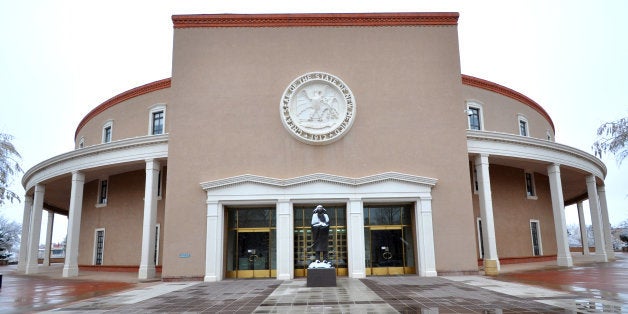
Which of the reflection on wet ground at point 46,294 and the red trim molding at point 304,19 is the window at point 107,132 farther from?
the reflection on wet ground at point 46,294

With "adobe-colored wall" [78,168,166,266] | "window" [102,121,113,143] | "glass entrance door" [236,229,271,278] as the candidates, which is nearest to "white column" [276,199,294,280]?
"glass entrance door" [236,229,271,278]

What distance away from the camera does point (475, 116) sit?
87.0 ft

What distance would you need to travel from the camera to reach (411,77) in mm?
20453

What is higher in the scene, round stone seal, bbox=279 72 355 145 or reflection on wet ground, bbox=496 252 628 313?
round stone seal, bbox=279 72 355 145

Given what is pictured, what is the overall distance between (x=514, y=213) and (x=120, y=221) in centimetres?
2294

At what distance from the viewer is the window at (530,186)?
27.5 meters

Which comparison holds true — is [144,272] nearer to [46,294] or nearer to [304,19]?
[46,294]

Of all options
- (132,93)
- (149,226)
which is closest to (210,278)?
(149,226)

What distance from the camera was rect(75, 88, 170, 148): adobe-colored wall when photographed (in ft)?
86.2

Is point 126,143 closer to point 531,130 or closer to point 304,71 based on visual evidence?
point 304,71

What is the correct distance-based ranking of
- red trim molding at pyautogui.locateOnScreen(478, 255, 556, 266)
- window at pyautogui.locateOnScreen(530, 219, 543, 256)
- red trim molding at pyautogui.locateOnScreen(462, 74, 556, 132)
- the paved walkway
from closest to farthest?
1. the paved walkway
2. red trim molding at pyautogui.locateOnScreen(478, 255, 556, 266)
3. red trim molding at pyautogui.locateOnScreen(462, 74, 556, 132)
4. window at pyautogui.locateOnScreen(530, 219, 543, 256)

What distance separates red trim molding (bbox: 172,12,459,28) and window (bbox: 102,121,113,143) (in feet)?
35.2

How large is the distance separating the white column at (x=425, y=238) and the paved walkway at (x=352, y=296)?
1.00 meters

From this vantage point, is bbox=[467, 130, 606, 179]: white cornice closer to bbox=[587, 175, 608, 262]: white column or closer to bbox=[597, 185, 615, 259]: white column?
bbox=[587, 175, 608, 262]: white column
